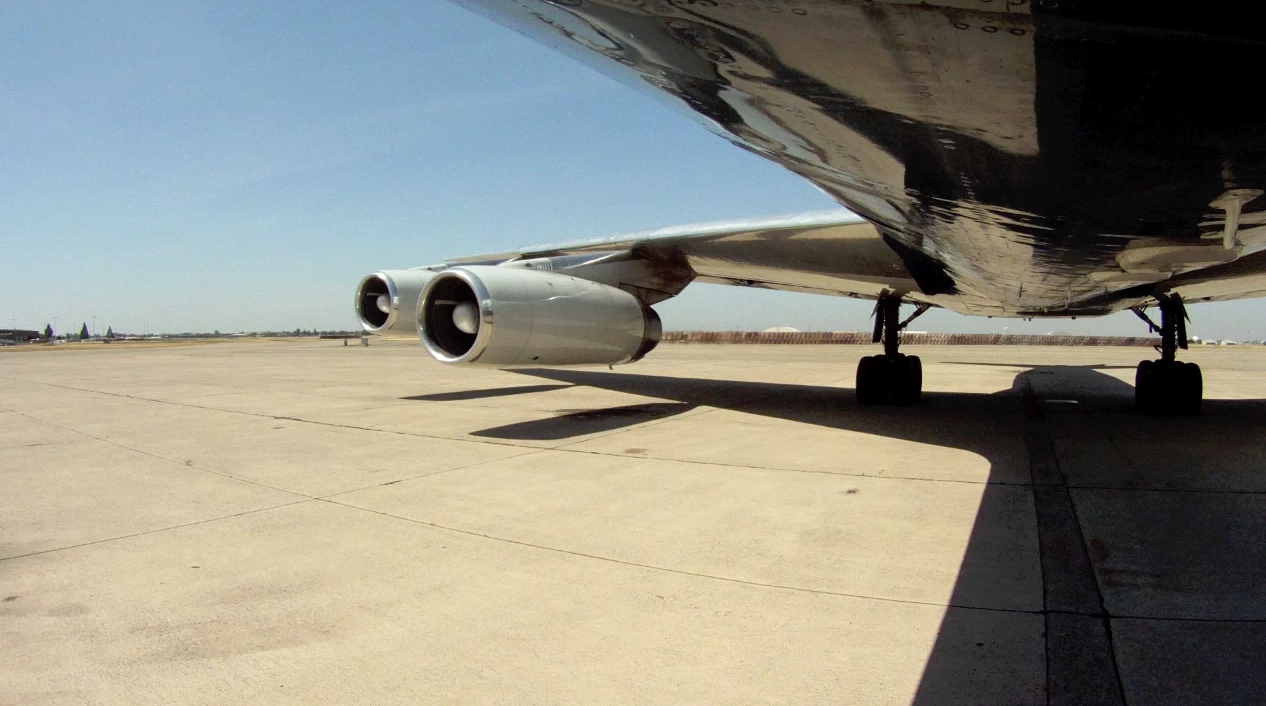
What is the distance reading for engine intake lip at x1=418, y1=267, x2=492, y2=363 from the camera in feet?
20.6

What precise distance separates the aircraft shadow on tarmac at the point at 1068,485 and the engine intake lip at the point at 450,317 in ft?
2.61

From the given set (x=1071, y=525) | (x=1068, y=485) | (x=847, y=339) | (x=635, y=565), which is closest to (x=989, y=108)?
(x=635, y=565)

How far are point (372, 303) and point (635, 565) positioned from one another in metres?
7.13

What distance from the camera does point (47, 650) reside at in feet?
7.66

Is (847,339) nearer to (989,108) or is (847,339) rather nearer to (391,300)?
(391,300)

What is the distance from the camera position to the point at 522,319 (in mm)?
6492

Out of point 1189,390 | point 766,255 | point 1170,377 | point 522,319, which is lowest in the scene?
point 1189,390

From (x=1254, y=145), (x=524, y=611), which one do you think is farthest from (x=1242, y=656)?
(x=524, y=611)

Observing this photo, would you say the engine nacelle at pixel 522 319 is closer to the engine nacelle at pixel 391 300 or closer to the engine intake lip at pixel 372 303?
the engine nacelle at pixel 391 300

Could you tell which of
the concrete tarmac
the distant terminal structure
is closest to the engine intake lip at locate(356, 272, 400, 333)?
the concrete tarmac

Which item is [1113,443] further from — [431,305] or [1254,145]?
[431,305]

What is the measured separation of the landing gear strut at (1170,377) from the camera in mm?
7637

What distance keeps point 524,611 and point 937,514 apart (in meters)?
2.14

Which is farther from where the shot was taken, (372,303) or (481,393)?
(481,393)
